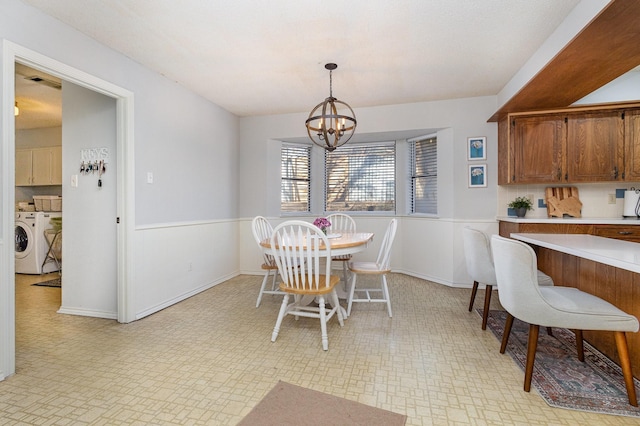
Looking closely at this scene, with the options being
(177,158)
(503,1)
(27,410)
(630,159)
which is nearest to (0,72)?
(177,158)

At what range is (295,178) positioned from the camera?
511cm

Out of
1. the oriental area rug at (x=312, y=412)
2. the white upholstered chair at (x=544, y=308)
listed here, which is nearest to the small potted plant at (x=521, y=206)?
the white upholstered chair at (x=544, y=308)

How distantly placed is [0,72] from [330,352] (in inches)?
108

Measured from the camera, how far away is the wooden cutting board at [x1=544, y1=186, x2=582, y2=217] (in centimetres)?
364

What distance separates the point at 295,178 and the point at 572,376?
406 centimetres

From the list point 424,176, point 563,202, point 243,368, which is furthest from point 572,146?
point 243,368

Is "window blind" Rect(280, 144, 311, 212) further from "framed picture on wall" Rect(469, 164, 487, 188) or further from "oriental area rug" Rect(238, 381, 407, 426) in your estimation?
"oriental area rug" Rect(238, 381, 407, 426)

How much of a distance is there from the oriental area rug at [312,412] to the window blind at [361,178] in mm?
3629

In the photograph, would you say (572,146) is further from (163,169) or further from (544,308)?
(163,169)

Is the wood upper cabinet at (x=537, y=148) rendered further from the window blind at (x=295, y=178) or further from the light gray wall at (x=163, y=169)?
the light gray wall at (x=163, y=169)

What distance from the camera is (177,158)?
346 centimetres

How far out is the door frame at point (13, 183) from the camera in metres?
1.91

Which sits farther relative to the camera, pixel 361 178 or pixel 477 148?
pixel 361 178

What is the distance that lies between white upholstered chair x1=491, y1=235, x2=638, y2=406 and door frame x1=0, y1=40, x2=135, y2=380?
2.99m
